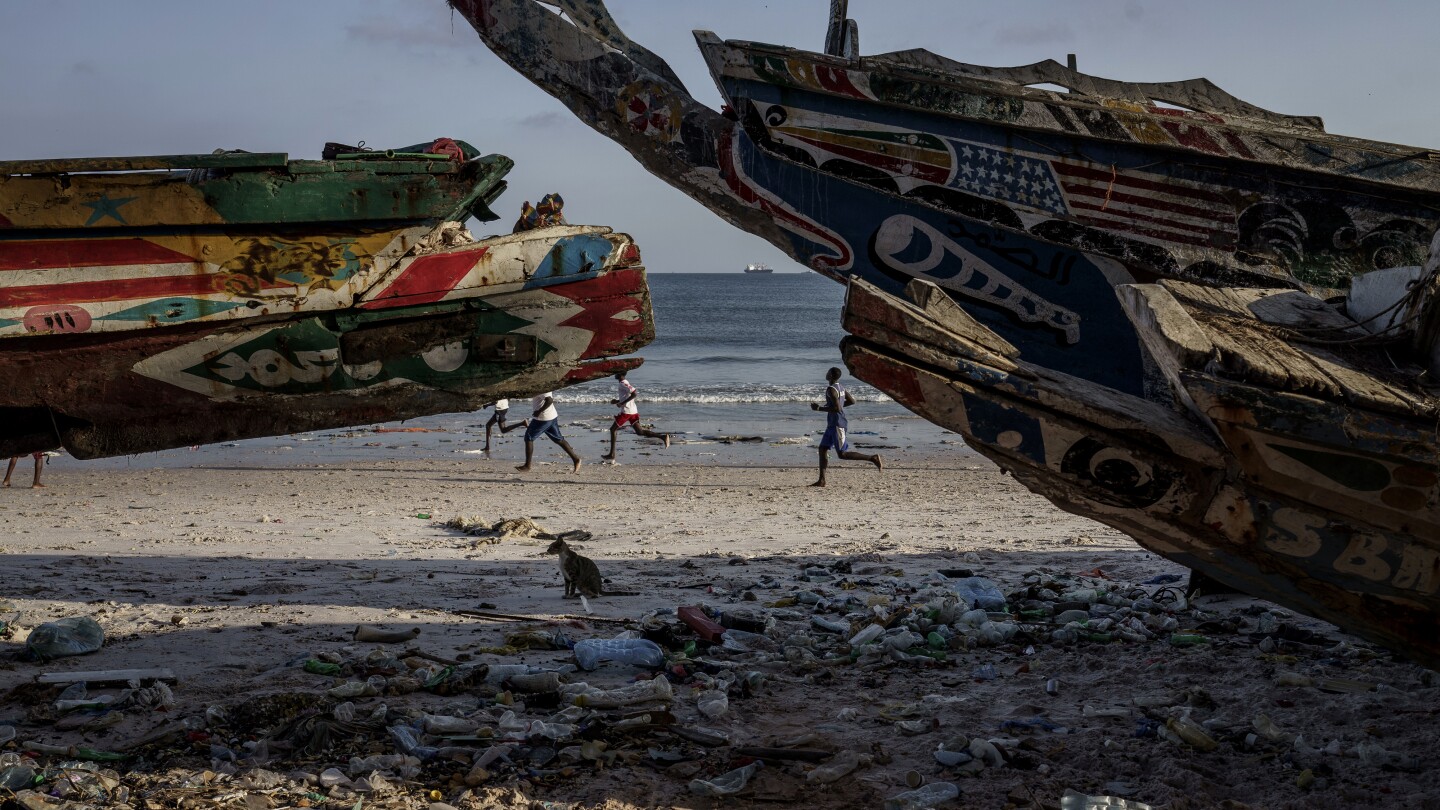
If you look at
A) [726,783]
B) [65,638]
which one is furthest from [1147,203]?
[65,638]

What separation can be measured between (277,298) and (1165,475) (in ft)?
10.6

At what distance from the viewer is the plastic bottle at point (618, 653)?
491 centimetres

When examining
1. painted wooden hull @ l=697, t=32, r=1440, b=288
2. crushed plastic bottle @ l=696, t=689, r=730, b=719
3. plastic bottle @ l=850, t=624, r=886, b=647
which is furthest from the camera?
painted wooden hull @ l=697, t=32, r=1440, b=288

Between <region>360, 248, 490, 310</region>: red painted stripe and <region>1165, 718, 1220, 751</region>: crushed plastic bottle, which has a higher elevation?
<region>360, 248, 490, 310</region>: red painted stripe

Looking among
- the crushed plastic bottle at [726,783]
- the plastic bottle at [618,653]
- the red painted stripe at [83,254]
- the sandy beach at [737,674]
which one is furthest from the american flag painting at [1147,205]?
the red painted stripe at [83,254]

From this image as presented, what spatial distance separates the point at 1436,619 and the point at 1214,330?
108 centimetres

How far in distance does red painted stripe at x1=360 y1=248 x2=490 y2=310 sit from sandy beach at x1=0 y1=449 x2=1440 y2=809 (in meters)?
1.60

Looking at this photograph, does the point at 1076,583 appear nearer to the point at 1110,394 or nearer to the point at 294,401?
the point at 1110,394

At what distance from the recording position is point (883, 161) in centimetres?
615

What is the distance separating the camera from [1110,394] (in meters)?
3.50

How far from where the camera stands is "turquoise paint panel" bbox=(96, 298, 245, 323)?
4.12m

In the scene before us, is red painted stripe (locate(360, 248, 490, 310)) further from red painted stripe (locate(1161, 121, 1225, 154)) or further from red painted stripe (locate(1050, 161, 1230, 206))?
red painted stripe (locate(1161, 121, 1225, 154))

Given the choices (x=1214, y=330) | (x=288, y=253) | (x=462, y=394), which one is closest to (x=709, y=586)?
(x=462, y=394)

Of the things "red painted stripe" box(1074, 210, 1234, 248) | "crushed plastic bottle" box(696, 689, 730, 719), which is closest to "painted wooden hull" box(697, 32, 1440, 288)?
"red painted stripe" box(1074, 210, 1234, 248)
